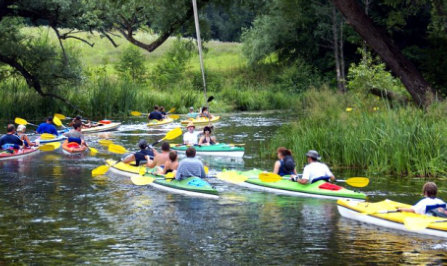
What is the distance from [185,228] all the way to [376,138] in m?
7.60

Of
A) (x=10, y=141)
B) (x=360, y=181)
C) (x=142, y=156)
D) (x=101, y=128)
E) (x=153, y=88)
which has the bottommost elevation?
Answer: (x=360, y=181)

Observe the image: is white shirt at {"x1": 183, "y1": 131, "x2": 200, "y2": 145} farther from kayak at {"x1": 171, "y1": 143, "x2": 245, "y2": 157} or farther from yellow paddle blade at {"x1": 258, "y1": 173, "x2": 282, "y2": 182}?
yellow paddle blade at {"x1": 258, "y1": 173, "x2": 282, "y2": 182}

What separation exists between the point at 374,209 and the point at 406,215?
2.65ft

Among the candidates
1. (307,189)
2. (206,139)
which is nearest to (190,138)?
(206,139)

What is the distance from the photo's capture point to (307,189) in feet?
49.4

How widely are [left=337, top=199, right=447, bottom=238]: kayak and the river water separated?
0.14m

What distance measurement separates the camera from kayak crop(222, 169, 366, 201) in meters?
14.5

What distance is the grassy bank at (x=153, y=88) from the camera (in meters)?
37.7

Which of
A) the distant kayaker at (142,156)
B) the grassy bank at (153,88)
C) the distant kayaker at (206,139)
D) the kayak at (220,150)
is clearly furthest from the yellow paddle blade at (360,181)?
the grassy bank at (153,88)

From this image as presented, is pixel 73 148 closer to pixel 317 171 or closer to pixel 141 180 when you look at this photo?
pixel 141 180

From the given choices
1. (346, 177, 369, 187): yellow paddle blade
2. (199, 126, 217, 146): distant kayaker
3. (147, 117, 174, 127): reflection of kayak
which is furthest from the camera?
(147, 117, 174, 127): reflection of kayak

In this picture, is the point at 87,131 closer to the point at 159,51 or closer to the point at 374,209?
the point at 374,209

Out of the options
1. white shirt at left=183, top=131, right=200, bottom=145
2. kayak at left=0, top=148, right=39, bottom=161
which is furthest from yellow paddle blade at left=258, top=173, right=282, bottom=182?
kayak at left=0, top=148, right=39, bottom=161

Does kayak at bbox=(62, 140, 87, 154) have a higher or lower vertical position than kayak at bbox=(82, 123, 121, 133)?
lower
